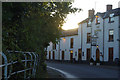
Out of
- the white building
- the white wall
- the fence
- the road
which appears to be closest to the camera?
the fence

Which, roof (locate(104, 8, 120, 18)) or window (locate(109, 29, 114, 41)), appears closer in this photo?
roof (locate(104, 8, 120, 18))

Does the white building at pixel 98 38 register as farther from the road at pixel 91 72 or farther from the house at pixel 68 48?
the road at pixel 91 72

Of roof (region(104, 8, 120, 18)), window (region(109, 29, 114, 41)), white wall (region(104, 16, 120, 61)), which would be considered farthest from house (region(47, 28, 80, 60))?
window (region(109, 29, 114, 41))

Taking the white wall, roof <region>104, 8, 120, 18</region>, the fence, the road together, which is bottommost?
the road

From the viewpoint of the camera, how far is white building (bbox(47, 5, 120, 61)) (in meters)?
35.0

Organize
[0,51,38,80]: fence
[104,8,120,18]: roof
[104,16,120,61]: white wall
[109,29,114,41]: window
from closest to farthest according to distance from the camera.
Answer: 1. [0,51,38,80]: fence
2. [104,16,120,61]: white wall
3. [104,8,120,18]: roof
4. [109,29,114,41]: window

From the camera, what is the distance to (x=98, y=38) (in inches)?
1526

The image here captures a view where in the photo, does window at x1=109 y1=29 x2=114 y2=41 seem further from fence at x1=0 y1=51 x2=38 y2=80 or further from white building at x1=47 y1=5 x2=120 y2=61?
fence at x1=0 y1=51 x2=38 y2=80

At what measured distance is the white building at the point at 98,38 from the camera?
35000 mm

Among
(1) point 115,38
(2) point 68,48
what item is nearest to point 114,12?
(1) point 115,38

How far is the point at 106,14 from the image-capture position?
38.0m

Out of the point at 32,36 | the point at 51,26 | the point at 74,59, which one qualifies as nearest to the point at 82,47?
the point at 74,59

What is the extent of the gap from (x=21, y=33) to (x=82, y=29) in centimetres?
3890

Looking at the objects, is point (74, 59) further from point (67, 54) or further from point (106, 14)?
point (106, 14)
